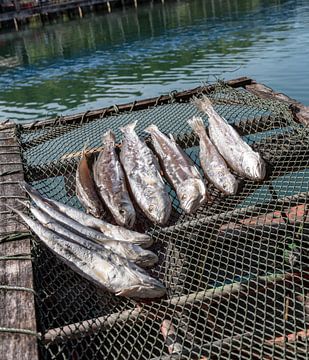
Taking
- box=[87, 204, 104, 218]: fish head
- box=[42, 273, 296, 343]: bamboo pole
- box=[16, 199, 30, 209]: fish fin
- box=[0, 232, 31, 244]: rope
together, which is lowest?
box=[42, 273, 296, 343]: bamboo pole

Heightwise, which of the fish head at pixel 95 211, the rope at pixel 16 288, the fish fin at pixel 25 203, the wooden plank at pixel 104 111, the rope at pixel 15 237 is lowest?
the fish head at pixel 95 211

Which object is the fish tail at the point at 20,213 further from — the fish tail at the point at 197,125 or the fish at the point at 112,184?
the fish tail at the point at 197,125

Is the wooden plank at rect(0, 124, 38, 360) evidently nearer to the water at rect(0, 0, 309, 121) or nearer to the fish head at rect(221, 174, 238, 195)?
the fish head at rect(221, 174, 238, 195)

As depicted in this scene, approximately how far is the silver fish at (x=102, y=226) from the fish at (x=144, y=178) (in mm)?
611

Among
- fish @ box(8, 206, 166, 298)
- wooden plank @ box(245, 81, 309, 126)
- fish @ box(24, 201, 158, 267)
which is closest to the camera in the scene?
fish @ box(8, 206, 166, 298)

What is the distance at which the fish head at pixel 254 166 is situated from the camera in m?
5.93

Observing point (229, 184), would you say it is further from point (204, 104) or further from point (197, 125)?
point (204, 104)

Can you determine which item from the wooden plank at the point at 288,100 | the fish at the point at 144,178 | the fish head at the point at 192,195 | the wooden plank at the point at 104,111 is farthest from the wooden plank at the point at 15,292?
the wooden plank at the point at 288,100

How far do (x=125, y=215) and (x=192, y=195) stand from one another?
0.88 meters

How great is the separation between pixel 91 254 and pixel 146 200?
1437 millimetres

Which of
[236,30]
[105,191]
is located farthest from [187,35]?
[105,191]

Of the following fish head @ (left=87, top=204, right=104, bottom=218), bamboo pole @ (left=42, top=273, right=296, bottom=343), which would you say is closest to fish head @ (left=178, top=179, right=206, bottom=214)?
fish head @ (left=87, top=204, right=104, bottom=218)

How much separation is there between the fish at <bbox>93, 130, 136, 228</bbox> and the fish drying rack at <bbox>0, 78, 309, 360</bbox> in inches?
10.1

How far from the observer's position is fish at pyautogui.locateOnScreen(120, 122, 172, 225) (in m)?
5.65
